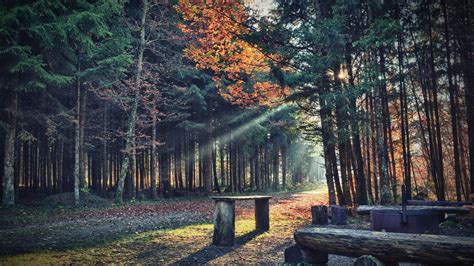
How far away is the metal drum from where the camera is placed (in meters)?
4.98

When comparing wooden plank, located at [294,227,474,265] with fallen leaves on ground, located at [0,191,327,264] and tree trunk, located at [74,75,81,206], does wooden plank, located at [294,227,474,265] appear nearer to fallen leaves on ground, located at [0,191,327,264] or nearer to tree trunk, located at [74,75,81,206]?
fallen leaves on ground, located at [0,191,327,264]

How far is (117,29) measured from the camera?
18.8m

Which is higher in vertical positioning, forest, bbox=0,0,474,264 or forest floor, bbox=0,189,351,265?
forest, bbox=0,0,474,264

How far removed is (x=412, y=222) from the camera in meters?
5.00

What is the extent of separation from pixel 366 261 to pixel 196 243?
4940mm

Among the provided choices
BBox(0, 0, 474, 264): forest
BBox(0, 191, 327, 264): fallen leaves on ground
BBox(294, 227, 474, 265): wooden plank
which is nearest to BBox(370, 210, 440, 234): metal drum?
BBox(0, 0, 474, 264): forest

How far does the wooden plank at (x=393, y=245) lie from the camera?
11.4 feet

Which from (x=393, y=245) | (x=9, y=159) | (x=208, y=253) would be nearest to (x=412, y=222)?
(x=393, y=245)

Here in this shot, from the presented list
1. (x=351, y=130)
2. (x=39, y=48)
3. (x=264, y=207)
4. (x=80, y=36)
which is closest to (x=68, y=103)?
(x=39, y=48)

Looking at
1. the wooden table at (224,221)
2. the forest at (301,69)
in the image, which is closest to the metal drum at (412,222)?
the forest at (301,69)

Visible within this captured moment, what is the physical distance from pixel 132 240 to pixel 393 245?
6.65 meters

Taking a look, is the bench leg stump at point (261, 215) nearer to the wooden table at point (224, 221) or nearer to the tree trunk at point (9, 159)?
the wooden table at point (224, 221)

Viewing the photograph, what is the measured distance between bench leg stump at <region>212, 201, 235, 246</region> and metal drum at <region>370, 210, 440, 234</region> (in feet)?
12.0

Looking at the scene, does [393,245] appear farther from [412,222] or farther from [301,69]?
[301,69]
